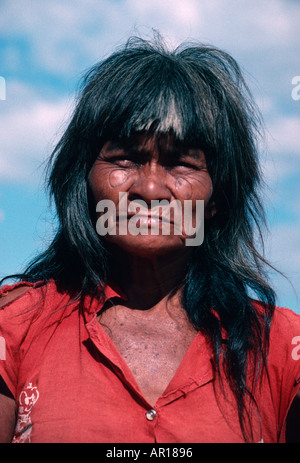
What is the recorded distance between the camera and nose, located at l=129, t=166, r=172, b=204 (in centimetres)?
251

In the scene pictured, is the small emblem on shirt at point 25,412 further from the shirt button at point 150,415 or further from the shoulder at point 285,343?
the shoulder at point 285,343

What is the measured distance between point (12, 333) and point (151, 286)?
662 mm

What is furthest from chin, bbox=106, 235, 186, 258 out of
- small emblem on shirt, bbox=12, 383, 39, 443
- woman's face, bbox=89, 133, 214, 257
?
small emblem on shirt, bbox=12, 383, 39, 443

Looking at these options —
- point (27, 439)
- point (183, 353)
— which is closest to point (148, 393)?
point (183, 353)

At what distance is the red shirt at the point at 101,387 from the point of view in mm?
2250

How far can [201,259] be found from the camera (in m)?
2.90

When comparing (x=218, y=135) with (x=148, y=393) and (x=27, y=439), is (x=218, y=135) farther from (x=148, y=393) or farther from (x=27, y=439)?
(x=27, y=439)

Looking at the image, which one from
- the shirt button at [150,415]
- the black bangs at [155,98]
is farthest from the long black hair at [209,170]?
the shirt button at [150,415]

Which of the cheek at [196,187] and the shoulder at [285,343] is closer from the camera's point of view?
the shoulder at [285,343]

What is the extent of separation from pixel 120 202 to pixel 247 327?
755 mm

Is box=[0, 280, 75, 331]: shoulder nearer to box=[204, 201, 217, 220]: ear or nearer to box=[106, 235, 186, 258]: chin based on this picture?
box=[106, 235, 186, 258]: chin

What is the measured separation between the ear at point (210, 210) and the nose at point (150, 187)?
1.10 feet

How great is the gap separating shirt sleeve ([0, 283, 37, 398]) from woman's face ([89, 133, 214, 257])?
1.55 feet

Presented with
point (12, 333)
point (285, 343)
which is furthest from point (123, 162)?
point (285, 343)
